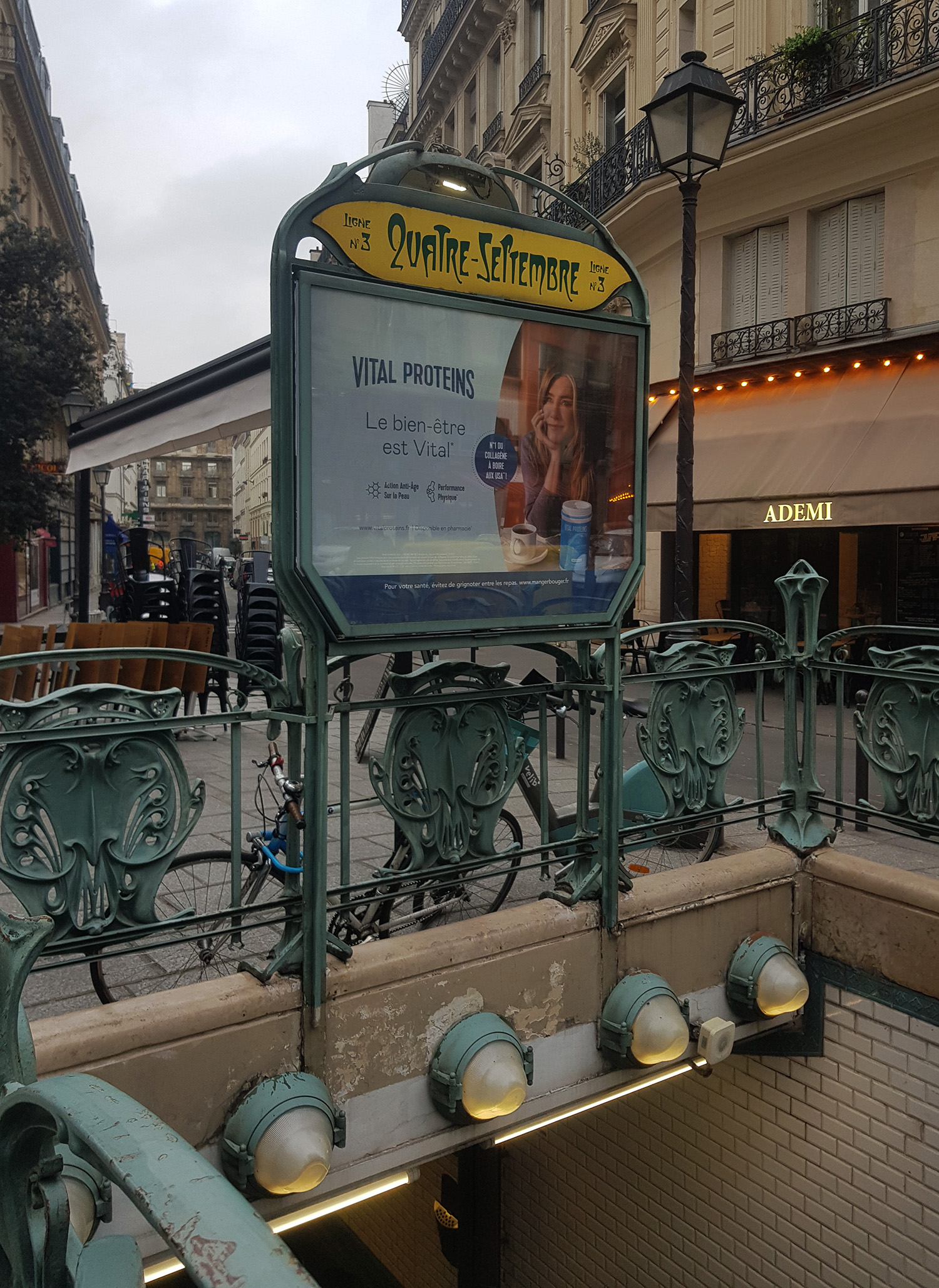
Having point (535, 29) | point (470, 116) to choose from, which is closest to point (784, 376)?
point (535, 29)

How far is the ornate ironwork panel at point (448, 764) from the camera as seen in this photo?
140 inches

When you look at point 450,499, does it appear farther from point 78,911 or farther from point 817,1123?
point 817,1123

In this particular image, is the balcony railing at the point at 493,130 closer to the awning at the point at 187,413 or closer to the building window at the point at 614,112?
the building window at the point at 614,112

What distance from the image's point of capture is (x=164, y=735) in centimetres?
307

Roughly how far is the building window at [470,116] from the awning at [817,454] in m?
19.4

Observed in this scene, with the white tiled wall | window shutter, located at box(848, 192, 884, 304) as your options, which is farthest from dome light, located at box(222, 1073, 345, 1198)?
window shutter, located at box(848, 192, 884, 304)

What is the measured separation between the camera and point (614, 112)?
66.6 feet

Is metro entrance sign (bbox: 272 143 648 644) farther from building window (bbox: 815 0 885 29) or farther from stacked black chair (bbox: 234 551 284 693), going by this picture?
building window (bbox: 815 0 885 29)

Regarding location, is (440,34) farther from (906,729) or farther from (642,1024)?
(642,1024)

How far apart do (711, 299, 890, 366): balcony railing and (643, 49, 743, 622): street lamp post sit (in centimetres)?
619

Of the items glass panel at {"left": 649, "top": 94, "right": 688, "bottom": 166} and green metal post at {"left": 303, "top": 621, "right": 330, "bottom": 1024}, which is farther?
glass panel at {"left": 649, "top": 94, "right": 688, "bottom": 166}

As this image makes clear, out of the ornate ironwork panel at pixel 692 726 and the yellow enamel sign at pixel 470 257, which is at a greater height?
the yellow enamel sign at pixel 470 257

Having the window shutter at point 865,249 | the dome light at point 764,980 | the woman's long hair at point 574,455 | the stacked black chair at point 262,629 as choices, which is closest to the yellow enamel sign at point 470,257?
the woman's long hair at point 574,455

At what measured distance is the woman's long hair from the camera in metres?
3.70
